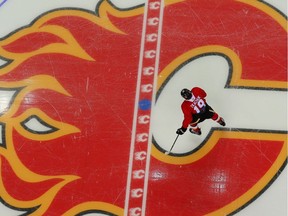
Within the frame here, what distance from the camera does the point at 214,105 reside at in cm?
179

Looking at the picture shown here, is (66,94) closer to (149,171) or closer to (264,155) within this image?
(149,171)

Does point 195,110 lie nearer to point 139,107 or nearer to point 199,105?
point 199,105

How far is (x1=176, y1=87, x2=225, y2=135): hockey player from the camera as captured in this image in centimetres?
168

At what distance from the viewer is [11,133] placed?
179 centimetres

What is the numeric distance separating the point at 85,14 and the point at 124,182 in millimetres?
713

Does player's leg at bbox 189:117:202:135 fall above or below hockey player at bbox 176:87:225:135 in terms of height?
below

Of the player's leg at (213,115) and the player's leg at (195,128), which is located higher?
the player's leg at (213,115)

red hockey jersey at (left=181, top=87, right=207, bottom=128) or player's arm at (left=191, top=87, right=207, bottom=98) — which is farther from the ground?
player's arm at (left=191, top=87, right=207, bottom=98)

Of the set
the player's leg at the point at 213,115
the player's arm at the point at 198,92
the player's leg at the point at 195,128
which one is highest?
the player's arm at the point at 198,92

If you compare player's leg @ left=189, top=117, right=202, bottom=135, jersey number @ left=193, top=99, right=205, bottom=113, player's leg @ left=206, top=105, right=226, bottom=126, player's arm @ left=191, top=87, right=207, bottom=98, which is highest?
player's arm @ left=191, top=87, right=207, bottom=98

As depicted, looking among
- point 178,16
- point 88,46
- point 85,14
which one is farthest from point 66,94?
point 178,16

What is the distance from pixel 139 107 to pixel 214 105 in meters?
0.29

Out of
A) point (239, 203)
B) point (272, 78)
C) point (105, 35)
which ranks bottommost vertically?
point (239, 203)

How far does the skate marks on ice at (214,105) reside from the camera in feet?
5.79
